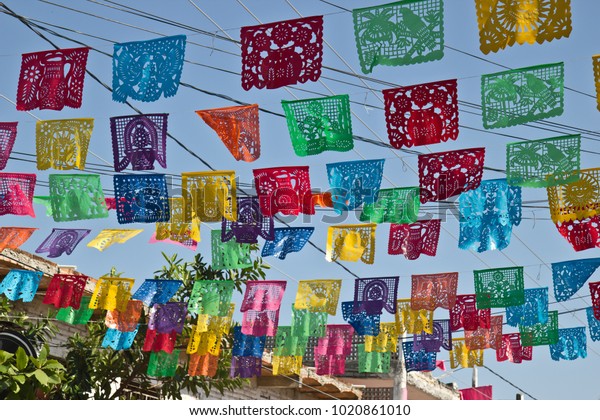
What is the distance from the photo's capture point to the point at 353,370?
1873 cm

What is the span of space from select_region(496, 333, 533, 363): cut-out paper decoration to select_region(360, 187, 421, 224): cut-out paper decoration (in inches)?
181

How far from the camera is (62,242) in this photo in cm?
1021

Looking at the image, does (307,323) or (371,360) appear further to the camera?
(371,360)

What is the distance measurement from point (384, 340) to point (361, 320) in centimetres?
109

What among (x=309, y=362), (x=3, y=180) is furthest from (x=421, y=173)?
(x=309, y=362)

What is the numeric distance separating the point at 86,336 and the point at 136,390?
1.24m

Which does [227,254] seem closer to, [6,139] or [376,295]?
[376,295]

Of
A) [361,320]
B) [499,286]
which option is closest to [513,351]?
[499,286]

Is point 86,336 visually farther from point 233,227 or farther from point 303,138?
point 303,138

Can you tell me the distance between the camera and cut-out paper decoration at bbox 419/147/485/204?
27.0ft

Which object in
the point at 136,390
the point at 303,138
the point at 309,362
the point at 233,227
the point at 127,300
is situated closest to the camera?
the point at 303,138

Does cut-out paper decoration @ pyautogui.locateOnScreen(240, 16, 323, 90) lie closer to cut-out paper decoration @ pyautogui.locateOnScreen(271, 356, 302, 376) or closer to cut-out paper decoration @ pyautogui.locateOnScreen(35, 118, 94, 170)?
cut-out paper decoration @ pyautogui.locateOnScreen(35, 118, 94, 170)

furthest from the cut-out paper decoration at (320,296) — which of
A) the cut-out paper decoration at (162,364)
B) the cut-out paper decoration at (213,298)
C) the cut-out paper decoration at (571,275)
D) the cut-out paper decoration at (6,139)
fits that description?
the cut-out paper decoration at (6,139)

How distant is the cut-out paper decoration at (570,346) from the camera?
1213 cm
